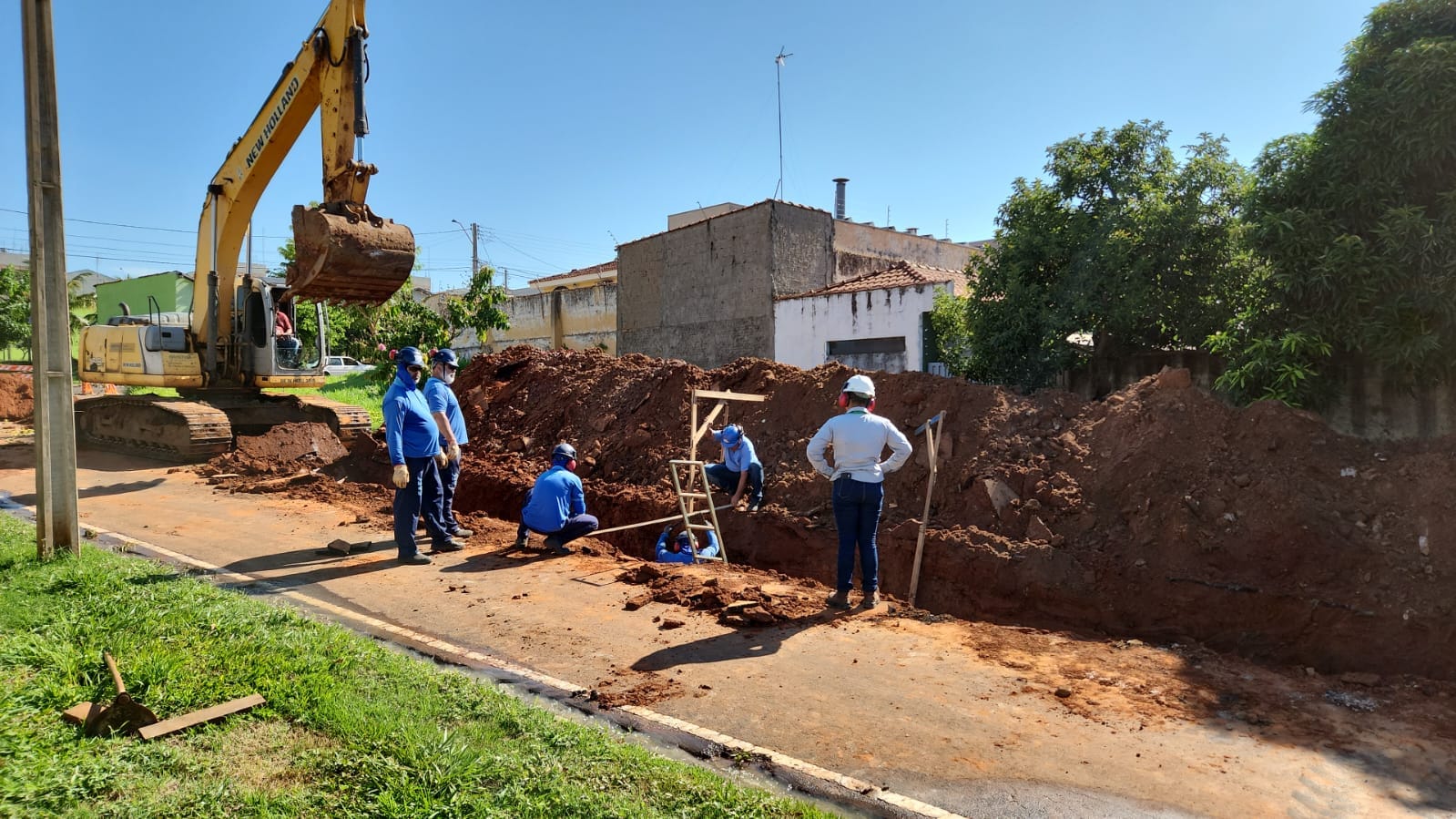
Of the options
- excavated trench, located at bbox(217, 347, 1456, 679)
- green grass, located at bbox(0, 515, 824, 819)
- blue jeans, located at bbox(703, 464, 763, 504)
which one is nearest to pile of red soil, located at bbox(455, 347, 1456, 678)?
excavated trench, located at bbox(217, 347, 1456, 679)

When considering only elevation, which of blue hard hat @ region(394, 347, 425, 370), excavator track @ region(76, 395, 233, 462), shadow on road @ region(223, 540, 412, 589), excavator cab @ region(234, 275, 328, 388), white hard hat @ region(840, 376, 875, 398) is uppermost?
excavator cab @ region(234, 275, 328, 388)

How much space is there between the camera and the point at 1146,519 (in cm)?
765

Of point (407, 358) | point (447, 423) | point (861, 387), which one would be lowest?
point (447, 423)

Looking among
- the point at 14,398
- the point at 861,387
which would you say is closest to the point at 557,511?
the point at 861,387

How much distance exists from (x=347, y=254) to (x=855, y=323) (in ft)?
41.8

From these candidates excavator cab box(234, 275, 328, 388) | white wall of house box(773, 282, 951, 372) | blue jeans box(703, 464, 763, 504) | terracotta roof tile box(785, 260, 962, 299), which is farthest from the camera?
terracotta roof tile box(785, 260, 962, 299)

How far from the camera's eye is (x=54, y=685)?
421 centimetres

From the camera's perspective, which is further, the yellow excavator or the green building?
the green building

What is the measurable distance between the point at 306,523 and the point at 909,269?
52.3 ft

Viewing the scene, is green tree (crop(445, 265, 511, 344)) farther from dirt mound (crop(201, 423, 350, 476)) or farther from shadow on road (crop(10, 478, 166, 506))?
shadow on road (crop(10, 478, 166, 506))

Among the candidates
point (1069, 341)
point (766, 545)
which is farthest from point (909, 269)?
point (766, 545)

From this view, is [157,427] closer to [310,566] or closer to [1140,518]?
[310,566]

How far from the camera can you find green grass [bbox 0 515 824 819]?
334 cm

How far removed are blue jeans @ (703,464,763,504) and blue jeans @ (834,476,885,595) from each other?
3.20 metres
